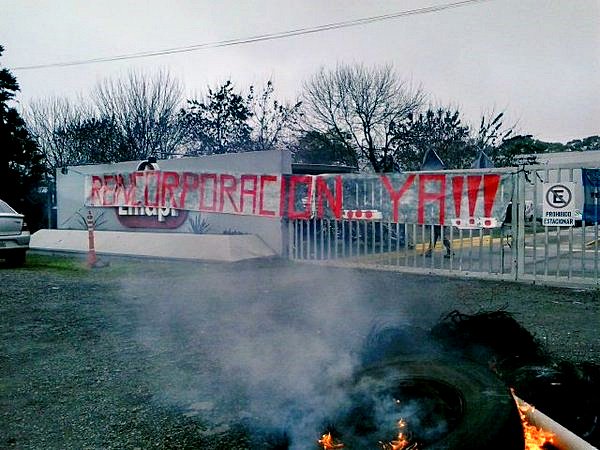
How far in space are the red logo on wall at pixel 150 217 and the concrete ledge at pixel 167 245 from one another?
752mm

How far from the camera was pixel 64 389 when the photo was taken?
4.27 m

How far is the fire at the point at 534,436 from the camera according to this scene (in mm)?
2641

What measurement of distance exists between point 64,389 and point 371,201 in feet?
24.3

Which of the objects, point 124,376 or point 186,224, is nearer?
point 124,376

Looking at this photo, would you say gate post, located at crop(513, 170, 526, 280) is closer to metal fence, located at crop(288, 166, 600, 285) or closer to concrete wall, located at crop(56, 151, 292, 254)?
metal fence, located at crop(288, 166, 600, 285)

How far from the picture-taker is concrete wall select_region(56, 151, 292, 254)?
12.5 m

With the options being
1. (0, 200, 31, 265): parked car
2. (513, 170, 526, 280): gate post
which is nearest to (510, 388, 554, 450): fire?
(513, 170, 526, 280): gate post

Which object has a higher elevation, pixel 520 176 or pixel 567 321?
pixel 520 176

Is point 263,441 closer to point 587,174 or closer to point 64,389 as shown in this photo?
point 64,389

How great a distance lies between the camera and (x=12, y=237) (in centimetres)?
1246

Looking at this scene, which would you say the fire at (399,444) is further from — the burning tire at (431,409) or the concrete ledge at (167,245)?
the concrete ledge at (167,245)

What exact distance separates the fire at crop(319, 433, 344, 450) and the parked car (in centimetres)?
1181

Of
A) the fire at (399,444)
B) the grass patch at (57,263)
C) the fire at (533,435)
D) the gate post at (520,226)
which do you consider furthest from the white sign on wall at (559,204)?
the grass patch at (57,263)

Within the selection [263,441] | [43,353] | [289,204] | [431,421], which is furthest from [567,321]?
[289,204]
